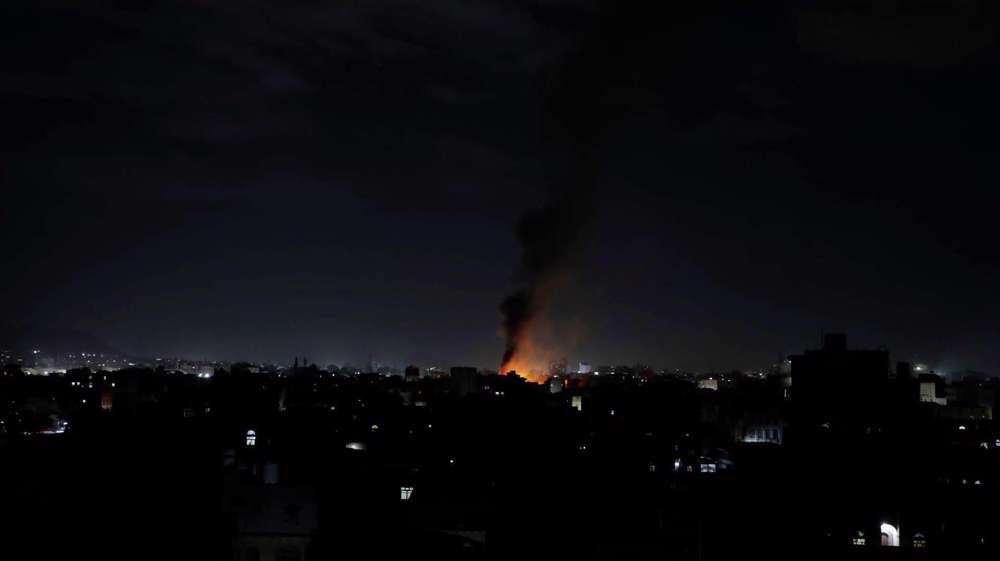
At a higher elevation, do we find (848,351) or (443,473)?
(848,351)

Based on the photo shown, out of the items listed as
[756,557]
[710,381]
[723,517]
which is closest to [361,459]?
[723,517]

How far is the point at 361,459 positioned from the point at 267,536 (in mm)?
12806

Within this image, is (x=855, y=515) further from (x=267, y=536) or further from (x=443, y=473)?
(x=267, y=536)

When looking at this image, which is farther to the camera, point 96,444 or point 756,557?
point 96,444

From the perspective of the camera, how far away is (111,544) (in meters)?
20.2

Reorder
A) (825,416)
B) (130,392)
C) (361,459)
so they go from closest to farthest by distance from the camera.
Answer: (361,459) → (825,416) → (130,392)

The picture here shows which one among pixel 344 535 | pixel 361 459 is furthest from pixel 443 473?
pixel 344 535

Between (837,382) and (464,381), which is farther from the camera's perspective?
(464,381)

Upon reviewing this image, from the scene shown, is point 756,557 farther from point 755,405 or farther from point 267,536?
point 755,405

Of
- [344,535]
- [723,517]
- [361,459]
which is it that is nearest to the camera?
[344,535]

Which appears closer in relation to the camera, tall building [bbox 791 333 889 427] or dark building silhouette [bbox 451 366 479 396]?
tall building [bbox 791 333 889 427]

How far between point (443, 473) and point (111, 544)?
1044 centimetres

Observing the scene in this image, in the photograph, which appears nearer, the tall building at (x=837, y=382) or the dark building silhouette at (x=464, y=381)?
the tall building at (x=837, y=382)

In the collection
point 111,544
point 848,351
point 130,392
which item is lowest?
point 111,544
